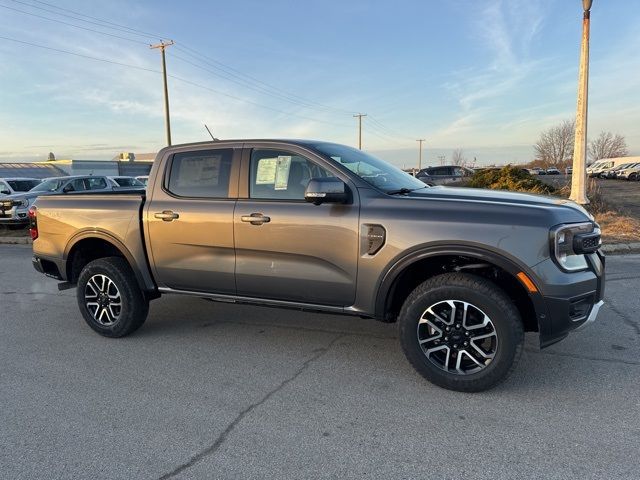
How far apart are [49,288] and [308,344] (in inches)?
192

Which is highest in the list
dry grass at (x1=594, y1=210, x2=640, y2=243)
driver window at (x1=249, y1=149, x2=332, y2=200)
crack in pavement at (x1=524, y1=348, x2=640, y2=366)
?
driver window at (x1=249, y1=149, x2=332, y2=200)

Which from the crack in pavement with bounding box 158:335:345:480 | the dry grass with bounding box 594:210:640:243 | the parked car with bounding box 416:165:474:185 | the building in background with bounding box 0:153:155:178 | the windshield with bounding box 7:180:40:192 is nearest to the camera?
the crack in pavement with bounding box 158:335:345:480

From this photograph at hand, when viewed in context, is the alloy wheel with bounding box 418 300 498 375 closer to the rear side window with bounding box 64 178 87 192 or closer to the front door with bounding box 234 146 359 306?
the front door with bounding box 234 146 359 306

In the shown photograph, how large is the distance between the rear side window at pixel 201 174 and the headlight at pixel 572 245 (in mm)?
2681

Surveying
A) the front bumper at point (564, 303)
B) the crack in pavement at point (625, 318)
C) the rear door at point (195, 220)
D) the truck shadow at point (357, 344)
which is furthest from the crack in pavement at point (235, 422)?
the crack in pavement at point (625, 318)

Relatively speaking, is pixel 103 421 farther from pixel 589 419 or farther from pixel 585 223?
pixel 585 223

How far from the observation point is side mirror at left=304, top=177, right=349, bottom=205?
3572 millimetres

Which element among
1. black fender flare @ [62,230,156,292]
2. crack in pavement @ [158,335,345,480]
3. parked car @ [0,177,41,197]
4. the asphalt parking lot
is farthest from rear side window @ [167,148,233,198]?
parked car @ [0,177,41,197]

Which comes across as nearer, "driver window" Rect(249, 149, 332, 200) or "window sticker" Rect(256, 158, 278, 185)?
"driver window" Rect(249, 149, 332, 200)

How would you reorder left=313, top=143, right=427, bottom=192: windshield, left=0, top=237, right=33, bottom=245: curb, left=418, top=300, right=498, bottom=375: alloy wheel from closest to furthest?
left=418, top=300, right=498, bottom=375: alloy wheel < left=313, top=143, right=427, bottom=192: windshield < left=0, top=237, right=33, bottom=245: curb

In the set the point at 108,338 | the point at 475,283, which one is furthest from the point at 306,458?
the point at 108,338

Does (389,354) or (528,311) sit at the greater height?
(528,311)

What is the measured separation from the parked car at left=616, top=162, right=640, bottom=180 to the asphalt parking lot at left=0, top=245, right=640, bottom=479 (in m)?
43.2

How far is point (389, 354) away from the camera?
4246 millimetres
